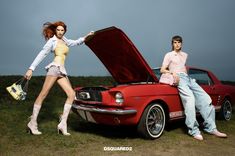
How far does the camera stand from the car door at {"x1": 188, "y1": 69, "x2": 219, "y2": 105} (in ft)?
23.9

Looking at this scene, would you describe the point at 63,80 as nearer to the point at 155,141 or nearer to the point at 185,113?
the point at 155,141

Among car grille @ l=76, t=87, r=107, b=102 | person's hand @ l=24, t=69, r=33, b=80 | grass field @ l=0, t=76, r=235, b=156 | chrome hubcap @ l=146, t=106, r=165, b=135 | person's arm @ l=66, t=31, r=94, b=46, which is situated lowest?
grass field @ l=0, t=76, r=235, b=156

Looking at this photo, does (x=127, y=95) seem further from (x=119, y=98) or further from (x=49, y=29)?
(x=49, y=29)

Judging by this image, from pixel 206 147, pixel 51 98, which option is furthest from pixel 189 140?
pixel 51 98

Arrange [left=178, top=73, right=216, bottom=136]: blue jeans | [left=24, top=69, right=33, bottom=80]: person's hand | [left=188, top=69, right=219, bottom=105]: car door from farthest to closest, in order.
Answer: [left=188, top=69, right=219, bottom=105]: car door < [left=178, top=73, right=216, bottom=136]: blue jeans < [left=24, top=69, right=33, bottom=80]: person's hand

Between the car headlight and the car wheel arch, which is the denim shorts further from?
the car wheel arch

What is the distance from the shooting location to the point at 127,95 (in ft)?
17.6

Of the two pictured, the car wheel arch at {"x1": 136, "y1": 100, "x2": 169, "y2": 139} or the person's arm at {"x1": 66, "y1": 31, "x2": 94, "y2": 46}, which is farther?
the person's arm at {"x1": 66, "y1": 31, "x2": 94, "y2": 46}

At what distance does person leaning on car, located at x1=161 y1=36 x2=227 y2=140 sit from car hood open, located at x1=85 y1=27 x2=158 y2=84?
52 cm

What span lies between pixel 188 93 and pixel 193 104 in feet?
0.78

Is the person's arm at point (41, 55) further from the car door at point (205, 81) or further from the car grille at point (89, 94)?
the car door at point (205, 81)

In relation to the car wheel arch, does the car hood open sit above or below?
above

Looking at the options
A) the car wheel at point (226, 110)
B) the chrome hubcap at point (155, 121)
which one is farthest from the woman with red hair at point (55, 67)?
the car wheel at point (226, 110)

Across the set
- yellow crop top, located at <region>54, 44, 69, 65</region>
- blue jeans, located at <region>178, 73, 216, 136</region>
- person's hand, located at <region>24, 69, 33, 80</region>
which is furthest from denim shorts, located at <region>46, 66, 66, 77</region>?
blue jeans, located at <region>178, 73, 216, 136</region>
